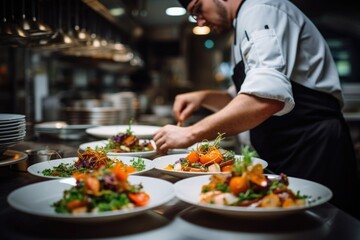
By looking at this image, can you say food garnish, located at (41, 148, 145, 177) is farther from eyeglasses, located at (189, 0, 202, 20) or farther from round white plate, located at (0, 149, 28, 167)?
eyeglasses, located at (189, 0, 202, 20)

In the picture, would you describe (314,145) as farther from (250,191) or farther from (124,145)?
(250,191)

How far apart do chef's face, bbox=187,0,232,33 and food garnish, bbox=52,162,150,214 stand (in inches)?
58.5

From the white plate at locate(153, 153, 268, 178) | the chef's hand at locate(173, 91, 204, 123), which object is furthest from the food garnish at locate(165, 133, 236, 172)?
the chef's hand at locate(173, 91, 204, 123)

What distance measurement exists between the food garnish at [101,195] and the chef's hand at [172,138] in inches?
29.8

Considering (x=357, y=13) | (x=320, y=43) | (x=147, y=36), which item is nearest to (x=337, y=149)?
(x=320, y=43)

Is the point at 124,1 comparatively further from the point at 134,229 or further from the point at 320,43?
the point at 134,229

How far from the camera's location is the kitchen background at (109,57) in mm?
2676

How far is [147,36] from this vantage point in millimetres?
9641

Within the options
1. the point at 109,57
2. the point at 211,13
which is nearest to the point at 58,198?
the point at 211,13

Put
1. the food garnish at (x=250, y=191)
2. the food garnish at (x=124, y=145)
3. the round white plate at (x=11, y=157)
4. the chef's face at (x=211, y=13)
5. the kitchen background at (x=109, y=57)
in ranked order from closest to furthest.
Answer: the food garnish at (x=250, y=191), the round white plate at (x=11, y=157), the food garnish at (x=124, y=145), the chef's face at (x=211, y=13), the kitchen background at (x=109, y=57)

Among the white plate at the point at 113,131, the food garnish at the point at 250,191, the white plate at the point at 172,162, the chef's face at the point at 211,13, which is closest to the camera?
the food garnish at the point at 250,191

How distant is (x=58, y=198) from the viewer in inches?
44.3

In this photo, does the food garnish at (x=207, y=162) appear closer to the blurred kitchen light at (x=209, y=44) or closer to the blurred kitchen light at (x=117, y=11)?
the blurred kitchen light at (x=117, y=11)

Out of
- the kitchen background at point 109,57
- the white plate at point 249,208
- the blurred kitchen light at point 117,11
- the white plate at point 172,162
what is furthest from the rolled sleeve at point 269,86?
the blurred kitchen light at point 117,11
